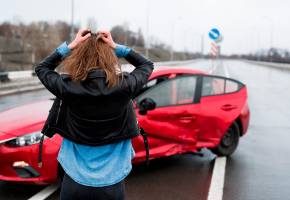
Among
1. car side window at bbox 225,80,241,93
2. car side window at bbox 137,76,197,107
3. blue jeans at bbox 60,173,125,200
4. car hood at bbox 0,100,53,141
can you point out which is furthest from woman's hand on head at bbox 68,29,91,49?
car side window at bbox 225,80,241,93

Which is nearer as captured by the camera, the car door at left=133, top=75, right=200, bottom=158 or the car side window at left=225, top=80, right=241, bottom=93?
the car door at left=133, top=75, right=200, bottom=158

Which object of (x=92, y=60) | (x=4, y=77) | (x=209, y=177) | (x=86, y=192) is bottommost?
(x=4, y=77)

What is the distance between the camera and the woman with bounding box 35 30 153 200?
2529 millimetres

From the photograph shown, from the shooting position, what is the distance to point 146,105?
19.6ft

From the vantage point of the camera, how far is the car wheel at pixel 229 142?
7.46 meters

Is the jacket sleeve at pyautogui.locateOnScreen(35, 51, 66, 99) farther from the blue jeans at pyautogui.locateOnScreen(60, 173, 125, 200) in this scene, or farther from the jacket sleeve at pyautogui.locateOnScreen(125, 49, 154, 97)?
the blue jeans at pyautogui.locateOnScreen(60, 173, 125, 200)

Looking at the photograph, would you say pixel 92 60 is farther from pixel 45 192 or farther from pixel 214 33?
pixel 214 33

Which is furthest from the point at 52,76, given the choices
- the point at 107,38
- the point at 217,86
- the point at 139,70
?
the point at 217,86

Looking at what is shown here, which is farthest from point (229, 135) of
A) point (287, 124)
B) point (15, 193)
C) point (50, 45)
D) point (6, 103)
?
point (50, 45)

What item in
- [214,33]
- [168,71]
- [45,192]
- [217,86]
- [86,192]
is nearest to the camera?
[86,192]

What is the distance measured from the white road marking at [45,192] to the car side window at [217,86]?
8.52 ft

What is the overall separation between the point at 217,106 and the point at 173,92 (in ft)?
2.56

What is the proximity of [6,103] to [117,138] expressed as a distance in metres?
13.6

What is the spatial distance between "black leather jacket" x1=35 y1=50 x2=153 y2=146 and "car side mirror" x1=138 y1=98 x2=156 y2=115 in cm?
322
